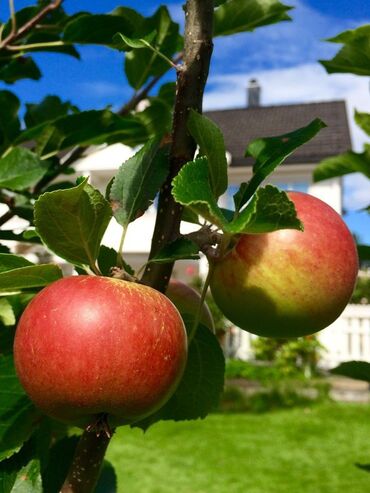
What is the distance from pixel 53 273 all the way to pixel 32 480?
0.92 feet

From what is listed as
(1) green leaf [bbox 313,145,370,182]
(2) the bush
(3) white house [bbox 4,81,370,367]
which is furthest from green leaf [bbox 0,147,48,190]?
(3) white house [bbox 4,81,370,367]

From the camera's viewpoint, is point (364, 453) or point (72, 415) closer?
point (72, 415)

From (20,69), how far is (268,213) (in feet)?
3.93

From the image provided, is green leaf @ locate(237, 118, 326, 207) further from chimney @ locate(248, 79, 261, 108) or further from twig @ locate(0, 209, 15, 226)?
chimney @ locate(248, 79, 261, 108)

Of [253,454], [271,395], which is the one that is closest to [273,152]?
[253,454]

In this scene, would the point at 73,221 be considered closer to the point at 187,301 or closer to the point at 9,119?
the point at 187,301

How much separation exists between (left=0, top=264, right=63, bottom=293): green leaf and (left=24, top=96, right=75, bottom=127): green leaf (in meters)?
0.94

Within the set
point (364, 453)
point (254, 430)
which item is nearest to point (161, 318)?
point (364, 453)

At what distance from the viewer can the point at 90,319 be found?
0.56 metres

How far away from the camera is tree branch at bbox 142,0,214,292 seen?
0.64 metres

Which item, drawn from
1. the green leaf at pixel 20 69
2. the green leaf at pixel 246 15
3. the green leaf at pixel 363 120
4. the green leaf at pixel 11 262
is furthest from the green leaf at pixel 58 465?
the green leaf at pixel 20 69

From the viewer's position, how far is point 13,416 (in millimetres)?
775

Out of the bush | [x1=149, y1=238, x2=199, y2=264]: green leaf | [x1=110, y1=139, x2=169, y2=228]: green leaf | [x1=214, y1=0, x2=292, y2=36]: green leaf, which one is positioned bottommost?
the bush

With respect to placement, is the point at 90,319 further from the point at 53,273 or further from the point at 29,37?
the point at 29,37
